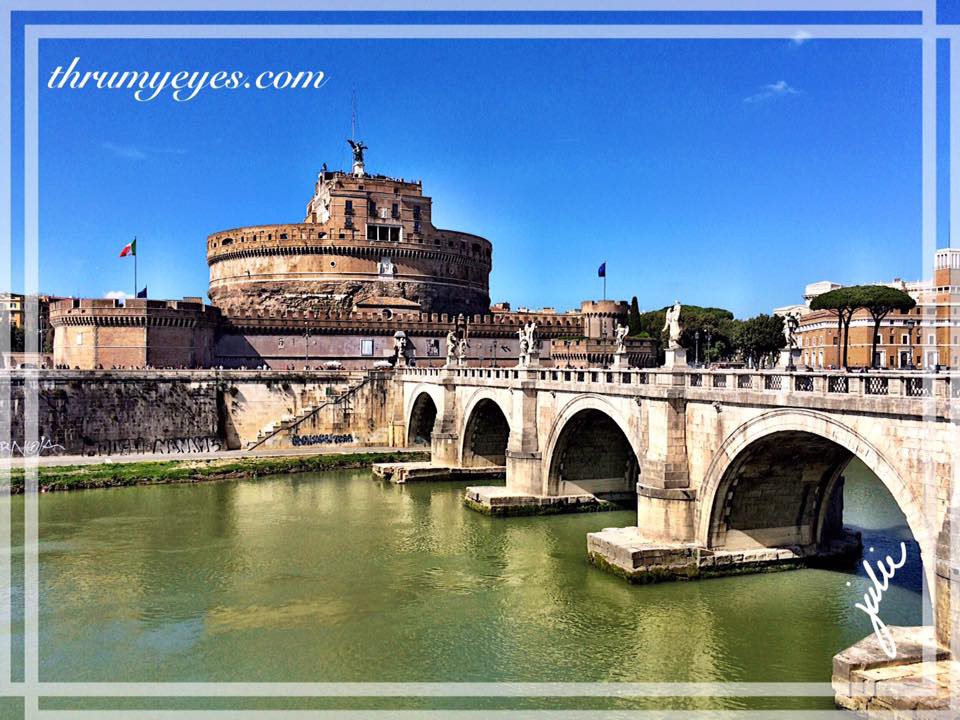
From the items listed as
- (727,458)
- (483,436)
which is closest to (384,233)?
(483,436)

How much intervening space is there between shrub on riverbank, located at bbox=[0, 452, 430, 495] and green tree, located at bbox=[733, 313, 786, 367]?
31.7 meters

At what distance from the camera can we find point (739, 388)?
18219 mm

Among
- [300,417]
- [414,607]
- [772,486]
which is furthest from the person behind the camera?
[300,417]

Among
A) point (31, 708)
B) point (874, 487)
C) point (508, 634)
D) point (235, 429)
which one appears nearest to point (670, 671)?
point (508, 634)

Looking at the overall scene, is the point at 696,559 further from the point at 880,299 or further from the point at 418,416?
the point at 880,299

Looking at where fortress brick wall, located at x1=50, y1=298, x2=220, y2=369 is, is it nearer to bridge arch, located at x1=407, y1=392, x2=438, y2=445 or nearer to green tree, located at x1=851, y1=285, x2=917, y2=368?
bridge arch, located at x1=407, y1=392, x2=438, y2=445

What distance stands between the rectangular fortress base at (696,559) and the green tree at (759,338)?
42.8m

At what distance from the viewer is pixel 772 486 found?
19.6m

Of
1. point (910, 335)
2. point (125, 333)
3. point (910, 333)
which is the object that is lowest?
point (125, 333)

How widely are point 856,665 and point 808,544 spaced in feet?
27.4

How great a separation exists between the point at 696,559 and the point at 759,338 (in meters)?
46.2

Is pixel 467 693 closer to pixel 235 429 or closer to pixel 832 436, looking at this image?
pixel 832 436

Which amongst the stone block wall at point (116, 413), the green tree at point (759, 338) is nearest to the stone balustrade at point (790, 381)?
the stone block wall at point (116, 413)
